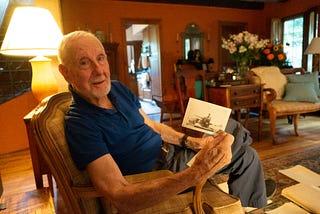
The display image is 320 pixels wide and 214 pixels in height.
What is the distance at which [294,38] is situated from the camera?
5305mm

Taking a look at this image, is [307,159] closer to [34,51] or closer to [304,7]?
[34,51]

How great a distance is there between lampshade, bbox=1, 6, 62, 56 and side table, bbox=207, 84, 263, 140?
1.91 m

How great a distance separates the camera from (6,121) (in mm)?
2883

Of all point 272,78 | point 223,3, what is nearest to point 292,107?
point 272,78

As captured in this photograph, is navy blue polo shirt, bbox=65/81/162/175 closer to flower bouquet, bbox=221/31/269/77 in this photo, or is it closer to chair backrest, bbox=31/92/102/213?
chair backrest, bbox=31/92/102/213

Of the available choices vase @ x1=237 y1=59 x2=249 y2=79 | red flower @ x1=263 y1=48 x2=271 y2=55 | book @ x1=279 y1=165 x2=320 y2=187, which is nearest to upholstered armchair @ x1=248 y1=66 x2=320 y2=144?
vase @ x1=237 y1=59 x2=249 y2=79

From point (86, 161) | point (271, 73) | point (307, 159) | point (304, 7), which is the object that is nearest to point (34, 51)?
point (86, 161)

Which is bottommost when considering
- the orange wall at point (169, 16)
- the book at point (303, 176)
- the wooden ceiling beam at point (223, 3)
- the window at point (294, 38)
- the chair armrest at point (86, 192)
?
the book at point (303, 176)

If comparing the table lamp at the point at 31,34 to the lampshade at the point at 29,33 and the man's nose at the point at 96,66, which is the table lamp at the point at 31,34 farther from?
the man's nose at the point at 96,66

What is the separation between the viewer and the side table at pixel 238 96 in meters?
2.68

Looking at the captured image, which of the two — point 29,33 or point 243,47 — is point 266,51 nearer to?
point 243,47

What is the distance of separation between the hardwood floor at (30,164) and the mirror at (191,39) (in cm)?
246

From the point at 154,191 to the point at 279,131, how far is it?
9.95 feet

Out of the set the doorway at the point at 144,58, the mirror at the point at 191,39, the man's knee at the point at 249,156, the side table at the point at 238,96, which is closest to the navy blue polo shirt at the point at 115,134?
the man's knee at the point at 249,156
